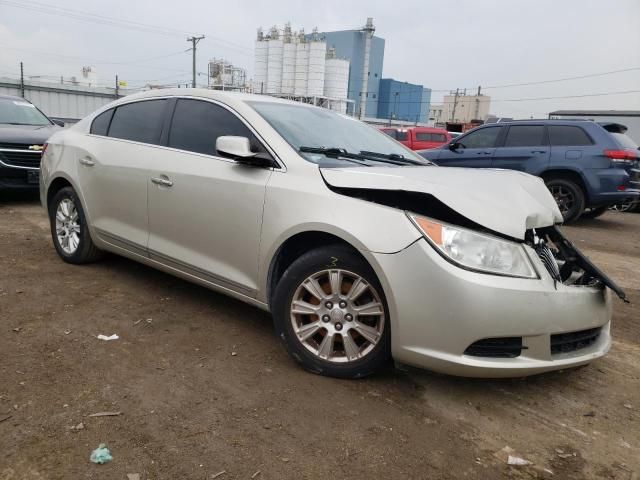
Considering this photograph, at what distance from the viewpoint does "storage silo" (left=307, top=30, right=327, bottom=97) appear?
1709 inches

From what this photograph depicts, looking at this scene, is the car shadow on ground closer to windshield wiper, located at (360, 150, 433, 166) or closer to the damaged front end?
windshield wiper, located at (360, 150, 433, 166)

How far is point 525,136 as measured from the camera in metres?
8.91

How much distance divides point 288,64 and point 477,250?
1786 inches

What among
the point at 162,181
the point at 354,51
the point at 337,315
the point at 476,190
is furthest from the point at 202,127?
the point at 354,51

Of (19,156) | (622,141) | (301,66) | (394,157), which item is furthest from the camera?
(301,66)

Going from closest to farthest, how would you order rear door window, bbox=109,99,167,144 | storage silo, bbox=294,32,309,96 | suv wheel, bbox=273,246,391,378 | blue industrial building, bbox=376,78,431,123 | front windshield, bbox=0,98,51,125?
1. suv wheel, bbox=273,246,391,378
2. rear door window, bbox=109,99,167,144
3. front windshield, bbox=0,98,51,125
4. storage silo, bbox=294,32,309,96
5. blue industrial building, bbox=376,78,431,123

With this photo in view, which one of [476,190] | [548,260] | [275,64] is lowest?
[548,260]

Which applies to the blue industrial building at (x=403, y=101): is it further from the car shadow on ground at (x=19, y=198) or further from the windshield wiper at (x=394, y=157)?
the windshield wiper at (x=394, y=157)

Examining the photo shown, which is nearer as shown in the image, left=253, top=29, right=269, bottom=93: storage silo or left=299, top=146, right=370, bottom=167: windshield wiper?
left=299, top=146, right=370, bottom=167: windshield wiper

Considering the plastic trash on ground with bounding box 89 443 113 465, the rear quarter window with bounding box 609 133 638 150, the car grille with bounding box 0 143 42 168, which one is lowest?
the plastic trash on ground with bounding box 89 443 113 465

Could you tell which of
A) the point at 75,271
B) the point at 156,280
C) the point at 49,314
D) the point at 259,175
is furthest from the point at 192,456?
the point at 75,271

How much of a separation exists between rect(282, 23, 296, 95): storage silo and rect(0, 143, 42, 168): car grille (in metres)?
38.8

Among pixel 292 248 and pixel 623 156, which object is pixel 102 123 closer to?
pixel 292 248

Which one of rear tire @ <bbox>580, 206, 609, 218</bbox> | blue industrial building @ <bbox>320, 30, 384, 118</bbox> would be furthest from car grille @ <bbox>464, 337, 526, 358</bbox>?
blue industrial building @ <bbox>320, 30, 384, 118</bbox>
